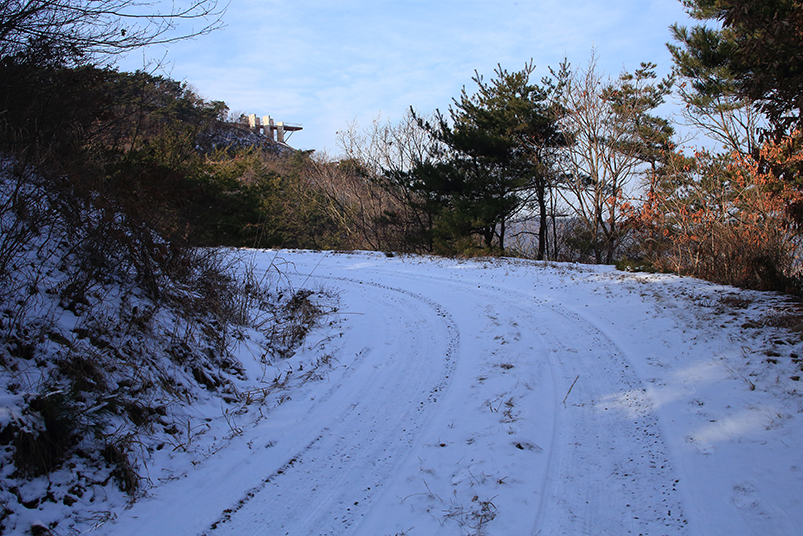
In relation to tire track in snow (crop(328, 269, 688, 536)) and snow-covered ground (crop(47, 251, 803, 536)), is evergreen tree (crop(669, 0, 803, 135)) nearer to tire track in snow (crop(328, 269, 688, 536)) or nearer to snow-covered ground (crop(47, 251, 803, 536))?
snow-covered ground (crop(47, 251, 803, 536))

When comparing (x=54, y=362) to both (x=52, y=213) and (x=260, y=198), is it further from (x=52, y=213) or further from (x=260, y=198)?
(x=260, y=198)

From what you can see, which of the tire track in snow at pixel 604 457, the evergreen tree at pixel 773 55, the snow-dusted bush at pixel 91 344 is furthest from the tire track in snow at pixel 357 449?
the evergreen tree at pixel 773 55

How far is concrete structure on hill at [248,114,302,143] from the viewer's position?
76.6 meters

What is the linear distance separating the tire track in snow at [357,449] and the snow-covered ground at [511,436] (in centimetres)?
2

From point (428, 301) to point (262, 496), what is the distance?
20.6ft

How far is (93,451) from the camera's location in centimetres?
332

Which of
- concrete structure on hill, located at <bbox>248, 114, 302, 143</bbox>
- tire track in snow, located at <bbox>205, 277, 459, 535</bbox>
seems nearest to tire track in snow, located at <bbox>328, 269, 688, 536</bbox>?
tire track in snow, located at <bbox>205, 277, 459, 535</bbox>

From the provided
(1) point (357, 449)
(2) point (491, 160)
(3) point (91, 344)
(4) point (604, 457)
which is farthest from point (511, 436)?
(2) point (491, 160)

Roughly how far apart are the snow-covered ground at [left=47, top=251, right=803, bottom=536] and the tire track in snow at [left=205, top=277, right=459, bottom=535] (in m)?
0.02

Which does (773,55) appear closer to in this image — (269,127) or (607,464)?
(607,464)

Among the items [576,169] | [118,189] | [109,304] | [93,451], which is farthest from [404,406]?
[576,169]

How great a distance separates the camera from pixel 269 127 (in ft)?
257

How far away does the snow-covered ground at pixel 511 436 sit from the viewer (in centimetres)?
298

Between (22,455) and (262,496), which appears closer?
(22,455)
